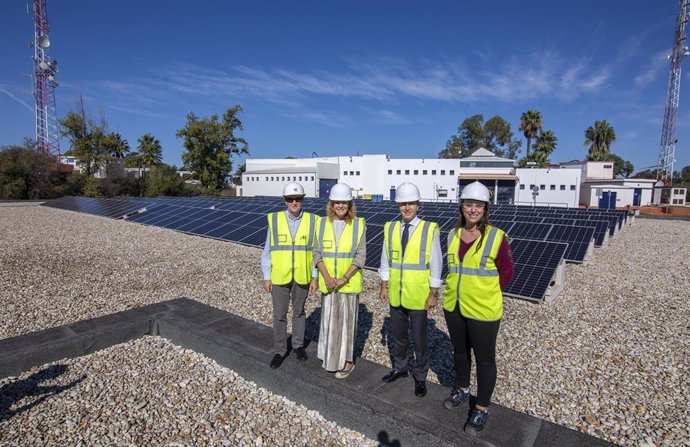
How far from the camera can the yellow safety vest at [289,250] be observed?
402cm

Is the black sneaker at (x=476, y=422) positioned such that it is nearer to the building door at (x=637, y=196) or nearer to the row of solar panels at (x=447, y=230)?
the row of solar panels at (x=447, y=230)

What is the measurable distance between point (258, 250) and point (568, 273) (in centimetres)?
865

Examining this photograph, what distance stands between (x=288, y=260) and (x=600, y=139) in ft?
206

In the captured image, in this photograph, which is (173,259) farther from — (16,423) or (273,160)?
(273,160)

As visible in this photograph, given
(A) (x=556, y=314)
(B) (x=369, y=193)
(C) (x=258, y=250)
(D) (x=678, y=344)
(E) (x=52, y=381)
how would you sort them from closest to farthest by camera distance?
(E) (x=52, y=381), (D) (x=678, y=344), (A) (x=556, y=314), (C) (x=258, y=250), (B) (x=369, y=193)

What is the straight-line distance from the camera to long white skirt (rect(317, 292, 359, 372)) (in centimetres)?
381

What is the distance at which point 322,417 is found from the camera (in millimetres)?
3721

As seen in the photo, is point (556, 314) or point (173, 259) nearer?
point (556, 314)

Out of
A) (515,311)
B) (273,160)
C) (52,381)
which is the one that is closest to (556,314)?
(515,311)

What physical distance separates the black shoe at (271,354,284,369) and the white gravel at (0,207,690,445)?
131 cm

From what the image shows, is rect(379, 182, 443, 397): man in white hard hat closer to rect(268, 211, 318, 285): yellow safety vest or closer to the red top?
the red top

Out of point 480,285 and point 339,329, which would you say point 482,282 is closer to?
point 480,285

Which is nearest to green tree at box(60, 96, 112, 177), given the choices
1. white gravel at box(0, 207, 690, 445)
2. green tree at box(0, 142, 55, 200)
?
green tree at box(0, 142, 55, 200)

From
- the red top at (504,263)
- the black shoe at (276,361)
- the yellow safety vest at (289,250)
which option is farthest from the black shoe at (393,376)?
the red top at (504,263)
